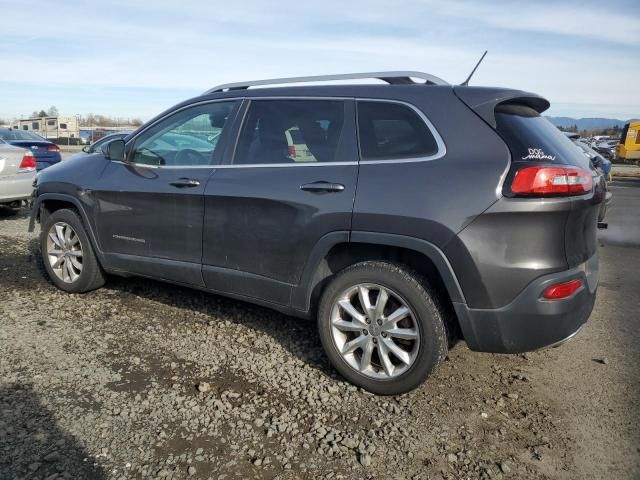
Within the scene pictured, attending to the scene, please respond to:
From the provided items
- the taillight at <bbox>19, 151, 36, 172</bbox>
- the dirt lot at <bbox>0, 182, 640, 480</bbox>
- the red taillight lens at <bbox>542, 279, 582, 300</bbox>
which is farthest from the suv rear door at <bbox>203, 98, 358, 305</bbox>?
the taillight at <bbox>19, 151, 36, 172</bbox>

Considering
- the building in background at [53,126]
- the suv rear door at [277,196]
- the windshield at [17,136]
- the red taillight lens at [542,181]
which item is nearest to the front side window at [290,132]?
the suv rear door at [277,196]

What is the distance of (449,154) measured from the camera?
3.04 metres

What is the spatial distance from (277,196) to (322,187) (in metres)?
0.34

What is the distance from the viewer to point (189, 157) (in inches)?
164

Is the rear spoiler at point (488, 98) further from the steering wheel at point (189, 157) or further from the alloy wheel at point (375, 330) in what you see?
the steering wheel at point (189, 157)

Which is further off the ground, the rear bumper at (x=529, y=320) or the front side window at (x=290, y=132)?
the front side window at (x=290, y=132)

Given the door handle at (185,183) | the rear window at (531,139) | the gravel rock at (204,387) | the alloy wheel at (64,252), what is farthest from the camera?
the alloy wheel at (64,252)

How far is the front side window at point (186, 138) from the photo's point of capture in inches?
160

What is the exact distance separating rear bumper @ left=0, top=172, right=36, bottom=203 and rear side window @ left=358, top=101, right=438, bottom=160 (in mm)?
7057

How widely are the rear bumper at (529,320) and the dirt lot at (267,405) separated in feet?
1.54

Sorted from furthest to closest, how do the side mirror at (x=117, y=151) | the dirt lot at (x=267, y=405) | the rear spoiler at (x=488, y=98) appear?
the side mirror at (x=117, y=151) → the rear spoiler at (x=488, y=98) → the dirt lot at (x=267, y=405)

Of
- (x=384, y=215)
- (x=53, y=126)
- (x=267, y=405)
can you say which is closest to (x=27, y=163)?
(x=267, y=405)

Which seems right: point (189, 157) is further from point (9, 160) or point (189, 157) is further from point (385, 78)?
point (9, 160)

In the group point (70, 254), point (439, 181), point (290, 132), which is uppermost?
point (290, 132)
